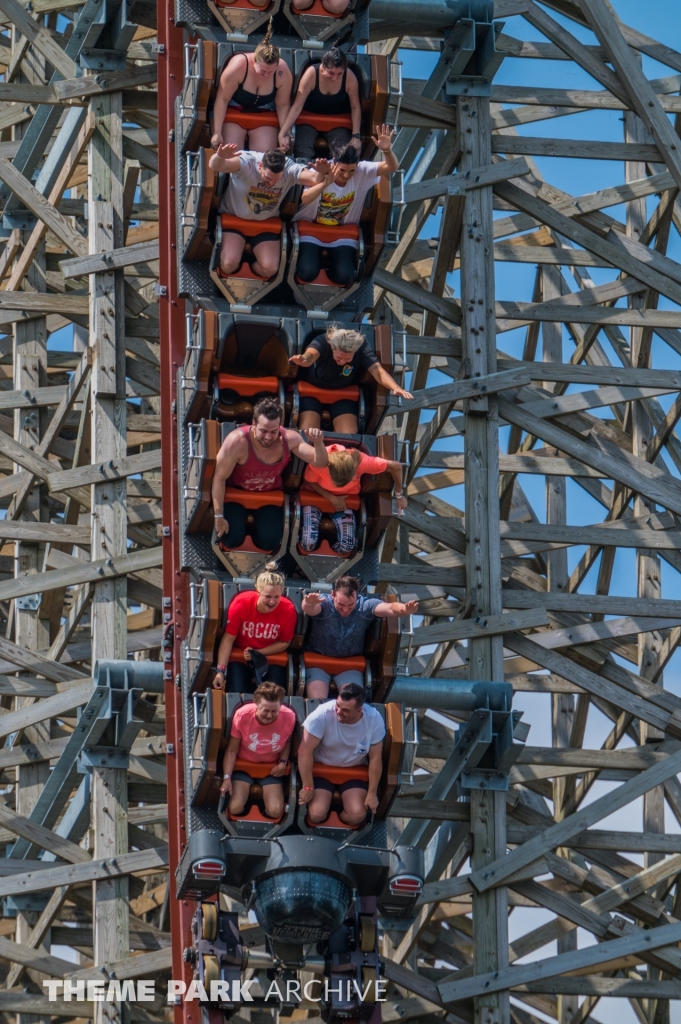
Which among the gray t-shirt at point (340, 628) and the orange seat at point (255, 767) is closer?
the orange seat at point (255, 767)

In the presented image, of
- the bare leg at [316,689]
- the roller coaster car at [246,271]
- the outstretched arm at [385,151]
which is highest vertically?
the outstretched arm at [385,151]

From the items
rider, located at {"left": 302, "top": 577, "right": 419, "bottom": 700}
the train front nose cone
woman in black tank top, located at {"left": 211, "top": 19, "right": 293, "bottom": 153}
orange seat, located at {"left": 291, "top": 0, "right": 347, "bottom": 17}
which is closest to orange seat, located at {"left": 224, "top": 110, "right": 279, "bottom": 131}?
woman in black tank top, located at {"left": 211, "top": 19, "right": 293, "bottom": 153}

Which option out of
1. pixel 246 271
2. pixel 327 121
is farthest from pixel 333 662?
pixel 327 121

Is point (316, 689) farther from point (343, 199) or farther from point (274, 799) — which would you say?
point (343, 199)

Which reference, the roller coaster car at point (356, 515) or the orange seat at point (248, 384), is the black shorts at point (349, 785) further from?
the orange seat at point (248, 384)

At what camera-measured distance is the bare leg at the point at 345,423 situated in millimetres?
17859

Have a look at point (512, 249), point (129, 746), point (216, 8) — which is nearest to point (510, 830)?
point (129, 746)

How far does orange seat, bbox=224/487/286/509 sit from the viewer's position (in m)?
17.3

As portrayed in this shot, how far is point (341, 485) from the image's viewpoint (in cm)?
1731

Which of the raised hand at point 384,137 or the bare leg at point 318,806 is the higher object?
the raised hand at point 384,137

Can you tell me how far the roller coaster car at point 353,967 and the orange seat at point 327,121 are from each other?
551cm

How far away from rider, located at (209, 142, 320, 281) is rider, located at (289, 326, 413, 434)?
31.4 inches

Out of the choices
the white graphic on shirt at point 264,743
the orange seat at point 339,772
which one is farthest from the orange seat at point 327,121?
the orange seat at point 339,772

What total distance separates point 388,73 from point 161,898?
28.0ft
